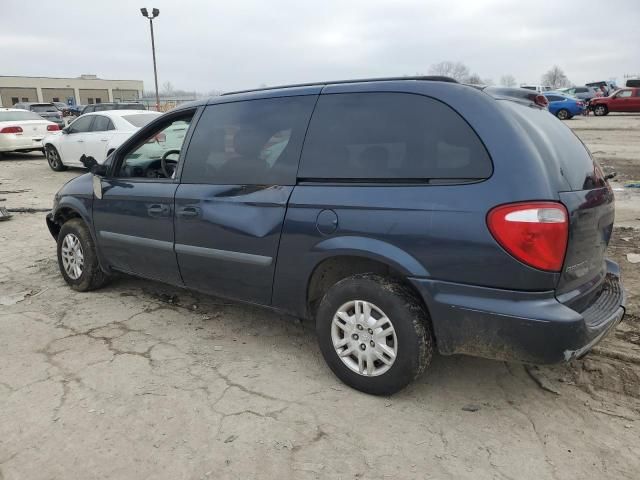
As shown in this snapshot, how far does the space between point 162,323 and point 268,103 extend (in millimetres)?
1986

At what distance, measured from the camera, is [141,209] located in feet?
13.5

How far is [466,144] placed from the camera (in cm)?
265

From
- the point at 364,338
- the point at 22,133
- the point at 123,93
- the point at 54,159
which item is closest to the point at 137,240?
the point at 364,338

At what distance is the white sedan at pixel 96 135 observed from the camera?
1098cm

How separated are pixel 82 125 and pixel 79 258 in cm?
857

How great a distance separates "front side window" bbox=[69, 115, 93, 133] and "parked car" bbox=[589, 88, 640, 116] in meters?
29.5

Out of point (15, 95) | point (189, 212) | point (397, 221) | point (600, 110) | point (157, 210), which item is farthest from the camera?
point (15, 95)

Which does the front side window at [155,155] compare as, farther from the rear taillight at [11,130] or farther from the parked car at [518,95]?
the rear taillight at [11,130]

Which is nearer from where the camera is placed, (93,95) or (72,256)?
(72,256)

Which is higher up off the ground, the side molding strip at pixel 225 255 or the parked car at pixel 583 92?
the parked car at pixel 583 92

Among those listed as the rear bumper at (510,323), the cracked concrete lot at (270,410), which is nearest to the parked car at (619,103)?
the cracked concrete lot at (270,410)

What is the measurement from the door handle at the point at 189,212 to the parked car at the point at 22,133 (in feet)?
46.7

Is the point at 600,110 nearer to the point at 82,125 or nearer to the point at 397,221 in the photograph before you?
the point at 82,125

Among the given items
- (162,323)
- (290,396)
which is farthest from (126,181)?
(290,396)
